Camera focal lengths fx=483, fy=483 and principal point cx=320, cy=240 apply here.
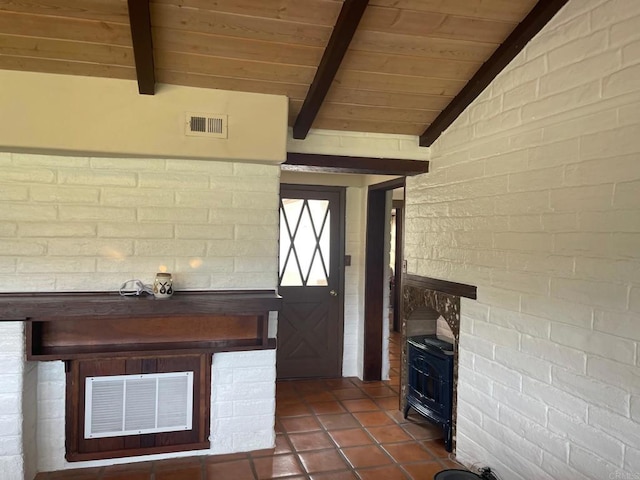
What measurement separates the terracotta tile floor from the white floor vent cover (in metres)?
0.22

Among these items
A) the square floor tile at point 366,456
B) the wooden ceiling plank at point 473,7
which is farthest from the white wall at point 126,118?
the square floor tile at point 366,456

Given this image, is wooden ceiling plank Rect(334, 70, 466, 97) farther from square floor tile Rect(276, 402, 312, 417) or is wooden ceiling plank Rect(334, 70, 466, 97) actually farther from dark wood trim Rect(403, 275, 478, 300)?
square floor tile Rect(276, 402, 312, 417)

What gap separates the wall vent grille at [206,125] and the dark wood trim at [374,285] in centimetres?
205

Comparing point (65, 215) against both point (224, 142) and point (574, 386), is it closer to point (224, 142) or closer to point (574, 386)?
point (224, 142)

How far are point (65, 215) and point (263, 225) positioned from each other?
3.83ft

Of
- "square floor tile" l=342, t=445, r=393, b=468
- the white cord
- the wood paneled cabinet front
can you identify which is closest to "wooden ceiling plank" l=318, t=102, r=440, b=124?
the white cord

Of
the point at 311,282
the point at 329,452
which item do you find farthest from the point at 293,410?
the point at 311,282

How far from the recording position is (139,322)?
2914 millimetres

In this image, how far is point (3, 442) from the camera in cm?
264

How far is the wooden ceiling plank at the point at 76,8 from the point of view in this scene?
2168mm

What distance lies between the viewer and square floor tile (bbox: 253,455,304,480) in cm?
290

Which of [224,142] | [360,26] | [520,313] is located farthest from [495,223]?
[224,142]

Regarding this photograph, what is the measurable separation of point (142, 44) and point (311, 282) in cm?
289

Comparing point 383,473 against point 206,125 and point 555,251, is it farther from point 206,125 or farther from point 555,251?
point 206,125
